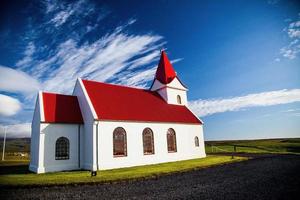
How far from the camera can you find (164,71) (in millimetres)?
31891

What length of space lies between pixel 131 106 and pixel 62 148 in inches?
327

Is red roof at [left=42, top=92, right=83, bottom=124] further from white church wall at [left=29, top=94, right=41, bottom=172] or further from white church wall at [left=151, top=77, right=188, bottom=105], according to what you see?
white church wall at [left=151, top=77, right=188, bottom=105]

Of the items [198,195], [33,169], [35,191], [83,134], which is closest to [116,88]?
[83,134]

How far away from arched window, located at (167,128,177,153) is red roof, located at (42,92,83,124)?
1029 cm

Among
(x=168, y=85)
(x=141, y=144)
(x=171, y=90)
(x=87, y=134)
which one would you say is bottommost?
(x=141, y=144)

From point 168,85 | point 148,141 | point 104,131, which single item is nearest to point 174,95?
point 168,85

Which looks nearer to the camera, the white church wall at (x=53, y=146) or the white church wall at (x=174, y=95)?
the white church wall at (x=53, y=146)

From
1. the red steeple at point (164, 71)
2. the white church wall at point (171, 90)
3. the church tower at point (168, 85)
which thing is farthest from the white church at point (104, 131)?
the red steeple at point (164, 71)

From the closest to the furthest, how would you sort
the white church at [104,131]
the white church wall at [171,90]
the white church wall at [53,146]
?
the white church wall at [53,146] → the white church at [104,131] → the white church wall at [171,90]

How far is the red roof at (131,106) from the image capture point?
21.5 meters

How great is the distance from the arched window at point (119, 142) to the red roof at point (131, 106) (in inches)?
49.7

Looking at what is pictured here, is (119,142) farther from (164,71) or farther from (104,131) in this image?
(164,71)

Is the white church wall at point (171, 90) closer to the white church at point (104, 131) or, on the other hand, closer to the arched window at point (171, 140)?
the white church at point (104, 131)

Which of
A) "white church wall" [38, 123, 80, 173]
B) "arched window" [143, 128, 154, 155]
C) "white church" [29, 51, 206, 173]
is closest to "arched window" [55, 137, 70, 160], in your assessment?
"white church" [29, 51, 206, 173]
